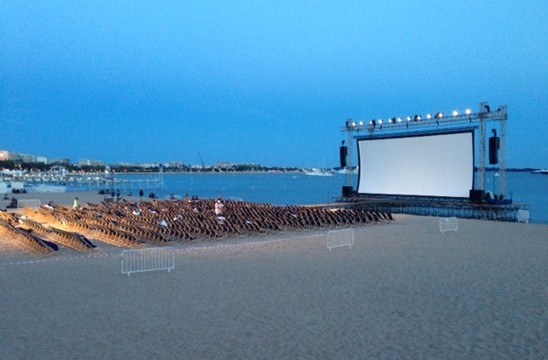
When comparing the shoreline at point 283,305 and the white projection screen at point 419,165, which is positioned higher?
the white projection screen at point 419,165

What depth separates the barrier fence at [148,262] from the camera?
28.4 ft

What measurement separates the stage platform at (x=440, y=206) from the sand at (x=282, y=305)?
945 cm

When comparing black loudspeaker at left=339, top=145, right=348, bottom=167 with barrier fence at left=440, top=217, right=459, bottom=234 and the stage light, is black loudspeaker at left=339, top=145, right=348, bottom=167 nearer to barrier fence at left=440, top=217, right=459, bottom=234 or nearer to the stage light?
the stage light

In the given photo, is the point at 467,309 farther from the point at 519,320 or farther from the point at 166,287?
the point at 166,287

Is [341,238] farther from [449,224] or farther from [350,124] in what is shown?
[350,124]

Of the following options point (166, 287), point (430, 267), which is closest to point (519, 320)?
point (430, 267)

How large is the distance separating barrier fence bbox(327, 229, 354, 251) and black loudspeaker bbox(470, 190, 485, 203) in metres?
10.2

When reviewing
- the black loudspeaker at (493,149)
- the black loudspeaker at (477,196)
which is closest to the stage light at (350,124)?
the black loudspeaker at (477,196)

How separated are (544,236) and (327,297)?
952 centimetres

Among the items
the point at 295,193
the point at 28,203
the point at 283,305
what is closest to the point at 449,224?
the point at 283,305

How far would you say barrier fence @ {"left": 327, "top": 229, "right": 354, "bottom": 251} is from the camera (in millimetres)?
11508

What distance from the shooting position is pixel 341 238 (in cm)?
1194

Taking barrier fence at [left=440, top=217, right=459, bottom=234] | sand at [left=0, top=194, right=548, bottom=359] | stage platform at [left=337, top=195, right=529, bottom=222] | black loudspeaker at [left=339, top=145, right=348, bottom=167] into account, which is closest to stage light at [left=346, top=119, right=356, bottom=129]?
black loudspeaker at [left=339, top=145, right=348, bottom=167]

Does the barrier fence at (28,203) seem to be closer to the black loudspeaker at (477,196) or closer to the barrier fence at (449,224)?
the barrier fence at (449,224)
